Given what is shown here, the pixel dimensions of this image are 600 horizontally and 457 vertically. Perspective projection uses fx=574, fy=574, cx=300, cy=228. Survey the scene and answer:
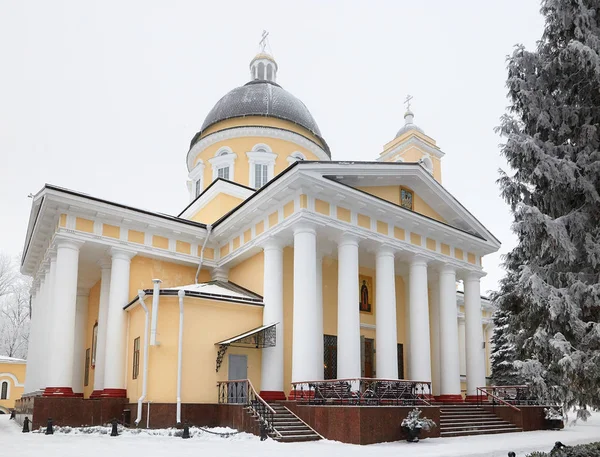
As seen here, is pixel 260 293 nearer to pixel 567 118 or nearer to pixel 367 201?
pixel 367 201


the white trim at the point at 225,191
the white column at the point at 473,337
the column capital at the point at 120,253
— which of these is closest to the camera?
the column capital at the point at 120,253

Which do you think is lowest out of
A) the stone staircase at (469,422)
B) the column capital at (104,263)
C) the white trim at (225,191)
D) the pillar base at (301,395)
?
the stone staircase at (469,422)

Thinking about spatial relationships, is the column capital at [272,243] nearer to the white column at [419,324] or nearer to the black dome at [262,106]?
the white column at [419,324]

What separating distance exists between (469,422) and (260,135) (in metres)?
16.3

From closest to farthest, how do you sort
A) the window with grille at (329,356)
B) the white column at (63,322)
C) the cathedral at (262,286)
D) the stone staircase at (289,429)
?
the stone staircase at (289,429), the cathedral at (262,286), the white column at (63,322), the window with grille at (329,356)

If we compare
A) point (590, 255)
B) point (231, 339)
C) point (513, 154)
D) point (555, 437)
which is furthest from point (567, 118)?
point (231, 339)

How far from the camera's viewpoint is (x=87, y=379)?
2352 centimetres

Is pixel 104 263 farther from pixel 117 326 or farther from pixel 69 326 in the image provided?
pixel 69 326

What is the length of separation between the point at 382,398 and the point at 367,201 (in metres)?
6.68

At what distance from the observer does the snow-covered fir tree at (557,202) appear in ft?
36.1

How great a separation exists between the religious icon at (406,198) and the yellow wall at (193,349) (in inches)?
262

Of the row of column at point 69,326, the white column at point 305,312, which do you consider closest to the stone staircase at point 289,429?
the white column at point 305,312

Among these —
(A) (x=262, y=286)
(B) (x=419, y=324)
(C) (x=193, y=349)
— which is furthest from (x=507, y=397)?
(C) (x=193, y=349)

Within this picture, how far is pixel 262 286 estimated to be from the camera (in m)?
19.8
